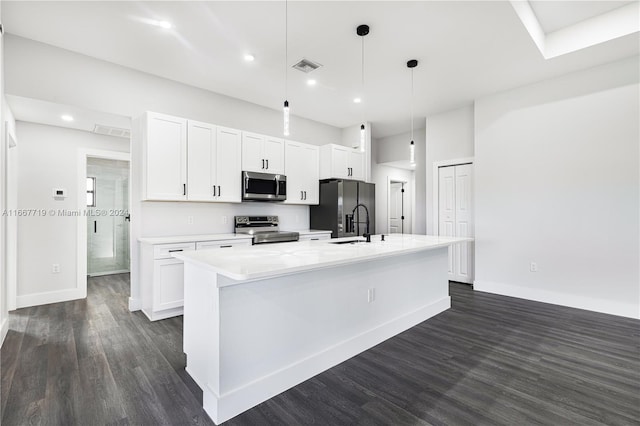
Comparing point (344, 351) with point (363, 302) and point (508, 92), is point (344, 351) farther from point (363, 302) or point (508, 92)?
point (508, 92)

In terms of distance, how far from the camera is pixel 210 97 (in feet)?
14.6

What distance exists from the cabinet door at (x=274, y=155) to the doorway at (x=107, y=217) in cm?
323

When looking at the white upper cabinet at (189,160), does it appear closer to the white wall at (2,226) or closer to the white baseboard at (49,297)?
the white wall at (2,226)

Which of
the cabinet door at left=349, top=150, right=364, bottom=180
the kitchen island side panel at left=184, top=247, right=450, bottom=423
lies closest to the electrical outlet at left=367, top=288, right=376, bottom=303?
the kitchen island side panel at left=184, top=247, right=450, bottom=423

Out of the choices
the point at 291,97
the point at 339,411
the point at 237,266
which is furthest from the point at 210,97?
the point at 339,411

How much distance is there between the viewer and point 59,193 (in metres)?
4.20

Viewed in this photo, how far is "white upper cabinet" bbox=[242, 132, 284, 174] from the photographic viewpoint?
14.6ft

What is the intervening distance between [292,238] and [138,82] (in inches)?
112

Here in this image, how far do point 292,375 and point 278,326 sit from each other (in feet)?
1.23

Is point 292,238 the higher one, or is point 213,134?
point 213,134

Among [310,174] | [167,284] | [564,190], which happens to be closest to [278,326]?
[167,284]

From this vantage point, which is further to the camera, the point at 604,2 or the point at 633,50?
the point at 633,50

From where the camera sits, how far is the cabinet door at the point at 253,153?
443 cm

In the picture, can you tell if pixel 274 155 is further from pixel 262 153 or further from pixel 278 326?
pixel 278 326
